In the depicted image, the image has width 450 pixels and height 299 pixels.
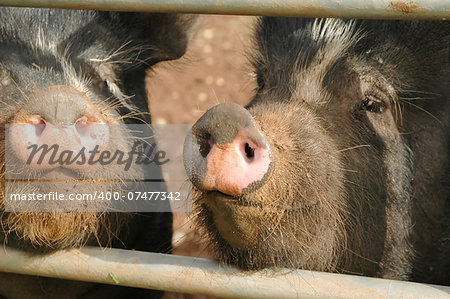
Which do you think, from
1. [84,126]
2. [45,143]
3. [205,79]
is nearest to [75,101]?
[84,126]

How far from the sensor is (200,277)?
224 centimetres

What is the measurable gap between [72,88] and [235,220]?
2.96 ft

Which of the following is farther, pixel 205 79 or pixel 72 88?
pixel 205 79

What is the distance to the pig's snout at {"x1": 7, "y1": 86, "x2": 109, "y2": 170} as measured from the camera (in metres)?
2.30

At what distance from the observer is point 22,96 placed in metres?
2.60

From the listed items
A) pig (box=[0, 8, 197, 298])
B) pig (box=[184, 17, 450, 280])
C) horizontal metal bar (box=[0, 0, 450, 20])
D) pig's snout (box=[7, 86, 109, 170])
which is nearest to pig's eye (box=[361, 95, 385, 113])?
pig (box=[184, 17, 450, 280])

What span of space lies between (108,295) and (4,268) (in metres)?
0.99

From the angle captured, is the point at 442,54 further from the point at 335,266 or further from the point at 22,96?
the point at 22,96

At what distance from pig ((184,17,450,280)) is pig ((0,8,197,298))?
479 millimetres

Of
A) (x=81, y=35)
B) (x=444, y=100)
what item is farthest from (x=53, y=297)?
(x=444, y=100)

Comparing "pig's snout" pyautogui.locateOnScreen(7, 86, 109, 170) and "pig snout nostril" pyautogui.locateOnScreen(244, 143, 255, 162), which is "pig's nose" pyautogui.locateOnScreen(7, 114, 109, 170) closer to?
"pig's snout" pyautogui.locateOnScreen(7, 86, 109, 170)

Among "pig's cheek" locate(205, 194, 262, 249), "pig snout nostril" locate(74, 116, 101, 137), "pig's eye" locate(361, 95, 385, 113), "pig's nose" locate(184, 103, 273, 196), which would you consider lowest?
"pig's cheek" locate(205, 194, 262, 249)

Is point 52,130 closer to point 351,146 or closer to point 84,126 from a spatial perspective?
point 84,126

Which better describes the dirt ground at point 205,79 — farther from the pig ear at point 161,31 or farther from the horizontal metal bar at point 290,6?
the horizontal metal bar at point 290,6
